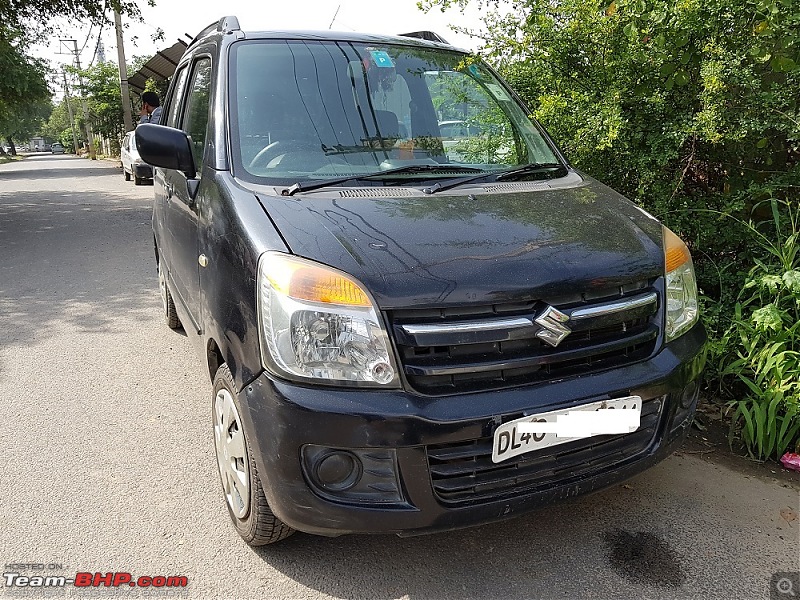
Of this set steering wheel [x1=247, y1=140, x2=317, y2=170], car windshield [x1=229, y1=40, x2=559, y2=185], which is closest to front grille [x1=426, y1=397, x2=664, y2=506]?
car windshield [x1=229, y1=40, x2=559, y2=185]

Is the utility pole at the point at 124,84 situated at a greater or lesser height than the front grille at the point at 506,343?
greater

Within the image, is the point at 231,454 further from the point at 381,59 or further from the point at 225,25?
the point at 225,25

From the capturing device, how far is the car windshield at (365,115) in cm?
275

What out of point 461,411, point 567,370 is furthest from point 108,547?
point 567,370

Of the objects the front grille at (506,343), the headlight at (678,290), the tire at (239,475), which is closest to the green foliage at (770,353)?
the headlight at (678,290)

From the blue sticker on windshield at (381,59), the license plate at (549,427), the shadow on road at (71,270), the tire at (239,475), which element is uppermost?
the blue sticker on windshield at (381,59)

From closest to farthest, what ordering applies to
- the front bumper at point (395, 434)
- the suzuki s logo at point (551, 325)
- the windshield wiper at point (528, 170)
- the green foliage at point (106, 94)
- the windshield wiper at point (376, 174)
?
the front bumper at point (395, 434) < the suzuki s logo at point (551, 325) < the windshield wiper at point (376, 174) < the windshield wiper at point (528, 170) < the green foliage at point (106, 94)

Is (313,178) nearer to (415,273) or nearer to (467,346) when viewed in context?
(415,273)

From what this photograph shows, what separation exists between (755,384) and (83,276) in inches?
234

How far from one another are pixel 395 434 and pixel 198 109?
2.19m

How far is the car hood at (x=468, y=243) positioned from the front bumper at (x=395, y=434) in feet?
1.00

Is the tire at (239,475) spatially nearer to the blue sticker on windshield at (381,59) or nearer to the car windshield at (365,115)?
the car windshield at (365,115)

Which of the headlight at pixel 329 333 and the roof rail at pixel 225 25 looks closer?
the headlight at pixel 329 333

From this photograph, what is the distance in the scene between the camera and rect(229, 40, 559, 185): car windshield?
275 centimetres
